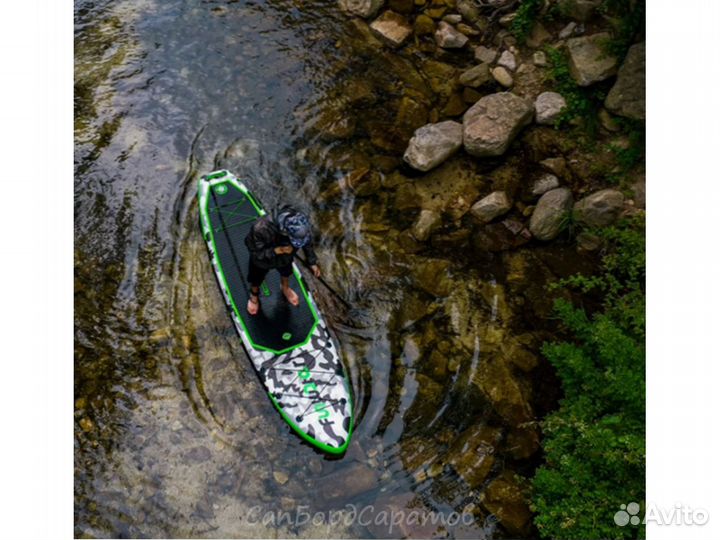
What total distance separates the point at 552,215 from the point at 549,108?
2.21 m

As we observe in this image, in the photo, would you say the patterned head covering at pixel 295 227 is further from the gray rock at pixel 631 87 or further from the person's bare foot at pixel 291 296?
the gray rock at pixel 631 87

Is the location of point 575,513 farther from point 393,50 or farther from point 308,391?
point 393,50

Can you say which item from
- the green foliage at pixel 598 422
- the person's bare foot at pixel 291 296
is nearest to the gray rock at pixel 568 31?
the green foliage at pixel 598 422

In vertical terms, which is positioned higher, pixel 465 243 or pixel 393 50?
pixel 393 50

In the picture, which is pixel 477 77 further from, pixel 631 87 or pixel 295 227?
pixel 295 227

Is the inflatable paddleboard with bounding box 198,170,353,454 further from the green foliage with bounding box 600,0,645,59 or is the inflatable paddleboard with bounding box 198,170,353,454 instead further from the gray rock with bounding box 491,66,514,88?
the green foliage with bounding box 600,0,645,59

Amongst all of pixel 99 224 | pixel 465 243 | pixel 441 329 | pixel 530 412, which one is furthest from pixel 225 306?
pixel 530 412

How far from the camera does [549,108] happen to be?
9.44 metres

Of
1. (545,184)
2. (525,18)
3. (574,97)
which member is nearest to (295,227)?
(545,184)

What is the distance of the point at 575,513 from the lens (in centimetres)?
614

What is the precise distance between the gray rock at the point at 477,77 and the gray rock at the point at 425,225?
9.97ft

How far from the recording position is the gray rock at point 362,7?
11.4 metres

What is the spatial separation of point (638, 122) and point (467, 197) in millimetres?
2957

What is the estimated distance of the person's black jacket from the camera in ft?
21.6
